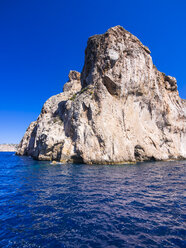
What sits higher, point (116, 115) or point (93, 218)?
point (116, 115)

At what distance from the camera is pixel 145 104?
142 feet

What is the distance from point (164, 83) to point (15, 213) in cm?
5623

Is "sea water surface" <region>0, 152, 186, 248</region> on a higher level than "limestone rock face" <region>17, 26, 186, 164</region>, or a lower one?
lower

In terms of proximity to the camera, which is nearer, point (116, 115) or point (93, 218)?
point (93, 218)

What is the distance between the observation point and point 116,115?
36531mm

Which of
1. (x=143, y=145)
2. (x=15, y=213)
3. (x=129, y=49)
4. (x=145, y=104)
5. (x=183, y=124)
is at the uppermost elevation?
(x=129, y=49)

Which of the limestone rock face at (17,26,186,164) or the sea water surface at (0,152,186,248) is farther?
the limestone rock face at (17,26,186,164)

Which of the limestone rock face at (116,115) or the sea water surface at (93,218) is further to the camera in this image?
the limestone rock face at (116,115)

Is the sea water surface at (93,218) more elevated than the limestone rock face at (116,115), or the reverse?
Answer: the limestone rock face at (116,115)

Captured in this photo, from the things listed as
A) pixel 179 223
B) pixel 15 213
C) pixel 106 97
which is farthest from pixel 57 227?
pixel 106 97

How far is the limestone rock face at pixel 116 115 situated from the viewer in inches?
1310

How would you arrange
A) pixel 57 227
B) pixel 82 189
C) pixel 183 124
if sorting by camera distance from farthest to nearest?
pixel 183 124 < pixel 82 189 < pixel 57 227

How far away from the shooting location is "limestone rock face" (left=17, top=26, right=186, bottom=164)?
33281 mm

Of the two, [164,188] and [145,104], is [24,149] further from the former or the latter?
[164,188]
